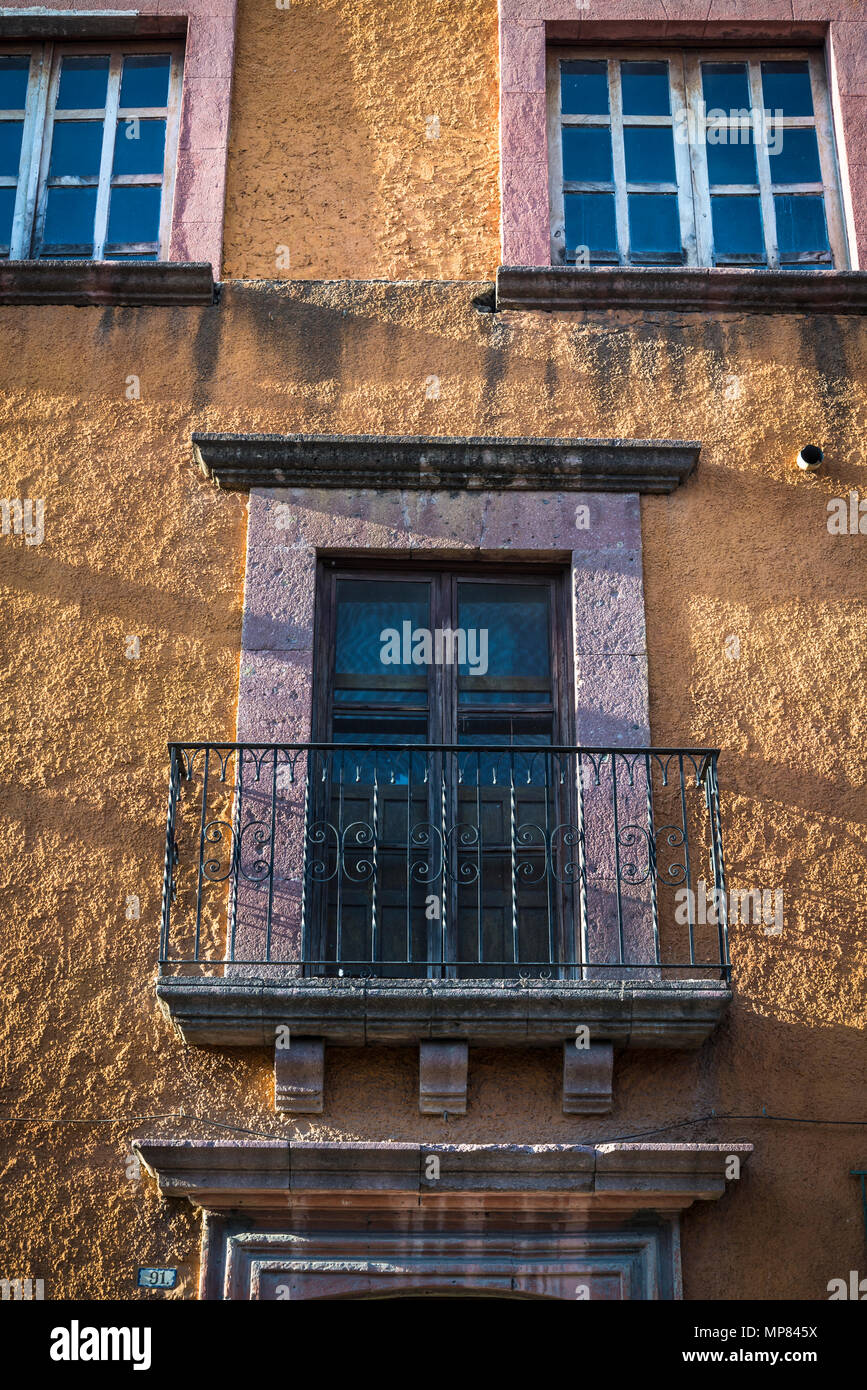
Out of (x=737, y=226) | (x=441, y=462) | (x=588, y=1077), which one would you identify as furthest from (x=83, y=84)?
(x=588, y=1077)

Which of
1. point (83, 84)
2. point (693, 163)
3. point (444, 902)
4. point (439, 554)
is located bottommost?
point (444, 902)

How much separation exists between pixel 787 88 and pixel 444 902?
4.72 metres

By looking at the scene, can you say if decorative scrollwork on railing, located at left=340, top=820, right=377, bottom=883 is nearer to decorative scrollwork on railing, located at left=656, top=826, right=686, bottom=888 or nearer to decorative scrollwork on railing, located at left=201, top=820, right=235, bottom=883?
decorative scrollwork on railing, located at left=201, top=820, right=235, bottom=883

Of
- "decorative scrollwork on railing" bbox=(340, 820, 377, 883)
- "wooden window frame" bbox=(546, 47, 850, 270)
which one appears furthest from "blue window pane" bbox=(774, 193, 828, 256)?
"decorative scrollwork on railing" bbox=(340, 820, 377, 883)

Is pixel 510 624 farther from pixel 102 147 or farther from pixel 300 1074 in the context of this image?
pixel 102 147

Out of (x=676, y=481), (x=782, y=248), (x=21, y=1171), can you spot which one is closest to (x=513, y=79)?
(x=782, y=248)

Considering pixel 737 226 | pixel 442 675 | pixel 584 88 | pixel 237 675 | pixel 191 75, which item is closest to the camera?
pixel 237 675

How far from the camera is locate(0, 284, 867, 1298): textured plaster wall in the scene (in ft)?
23.2

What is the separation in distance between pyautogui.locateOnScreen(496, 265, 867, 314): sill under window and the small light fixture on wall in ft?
Result: 2.71

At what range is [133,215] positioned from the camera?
9.03 metres

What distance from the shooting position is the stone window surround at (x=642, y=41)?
8.89 meters

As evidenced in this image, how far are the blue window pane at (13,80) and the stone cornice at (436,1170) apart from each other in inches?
213
